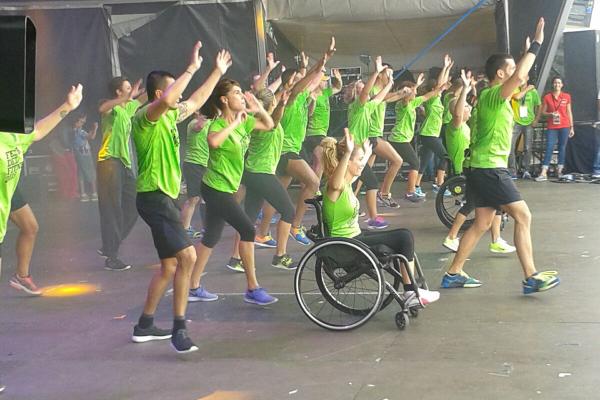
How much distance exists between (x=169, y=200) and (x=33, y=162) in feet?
39.2

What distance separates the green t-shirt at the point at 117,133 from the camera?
8297 mm

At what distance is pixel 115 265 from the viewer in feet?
27.8

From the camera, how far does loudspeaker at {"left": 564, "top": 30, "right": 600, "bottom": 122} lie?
1540 cm

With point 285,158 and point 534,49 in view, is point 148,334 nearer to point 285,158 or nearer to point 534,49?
point 534,49

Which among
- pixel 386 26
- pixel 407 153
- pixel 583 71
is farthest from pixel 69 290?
pixel 583 71

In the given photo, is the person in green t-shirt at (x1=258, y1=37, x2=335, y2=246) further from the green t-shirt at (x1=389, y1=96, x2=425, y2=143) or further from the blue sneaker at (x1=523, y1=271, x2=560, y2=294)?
the blue sneaker at (x1=523, y1=271, x2=560, y2=294)

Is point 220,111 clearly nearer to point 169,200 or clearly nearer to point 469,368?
point 169,200

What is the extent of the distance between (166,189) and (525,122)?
1118 centimetres

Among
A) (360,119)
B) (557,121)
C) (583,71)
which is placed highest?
(583,71)

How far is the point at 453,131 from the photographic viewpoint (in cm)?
1032

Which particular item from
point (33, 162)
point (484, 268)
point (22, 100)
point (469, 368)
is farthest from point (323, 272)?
point (33, 162)

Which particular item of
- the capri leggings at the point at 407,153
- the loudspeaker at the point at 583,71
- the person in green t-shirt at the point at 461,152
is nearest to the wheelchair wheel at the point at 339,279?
the person in green t-shirt at the point at 461,152

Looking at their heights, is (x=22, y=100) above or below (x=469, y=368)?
above

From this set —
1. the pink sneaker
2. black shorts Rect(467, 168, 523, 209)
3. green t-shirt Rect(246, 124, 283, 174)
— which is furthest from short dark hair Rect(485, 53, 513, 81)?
the pink sneaker
